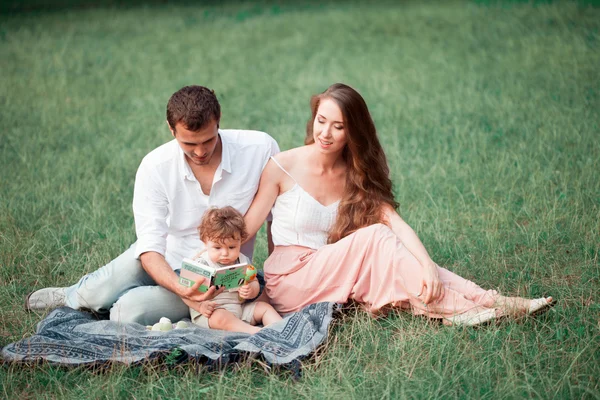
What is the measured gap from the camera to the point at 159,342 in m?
4.48

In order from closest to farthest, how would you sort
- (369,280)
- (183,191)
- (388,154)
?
(369,280) < (183,191) < (388,154)

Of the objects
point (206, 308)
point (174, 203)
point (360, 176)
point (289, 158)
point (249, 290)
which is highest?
point (289, 158)

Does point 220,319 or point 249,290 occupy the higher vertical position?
point 249,290

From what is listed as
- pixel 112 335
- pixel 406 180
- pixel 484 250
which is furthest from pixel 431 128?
pixel 112 335

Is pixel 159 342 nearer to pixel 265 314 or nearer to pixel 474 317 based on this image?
pixel 265 314

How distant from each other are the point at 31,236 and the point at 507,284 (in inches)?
162

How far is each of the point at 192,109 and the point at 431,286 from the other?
1910 millimetres

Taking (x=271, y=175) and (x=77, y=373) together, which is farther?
(x=271, y=175)

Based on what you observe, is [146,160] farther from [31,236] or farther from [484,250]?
[484,250]

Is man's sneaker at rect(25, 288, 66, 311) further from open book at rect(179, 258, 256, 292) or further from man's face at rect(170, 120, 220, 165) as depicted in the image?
man's face at rect(170, 120, 220, 165)

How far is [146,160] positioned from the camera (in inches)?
202

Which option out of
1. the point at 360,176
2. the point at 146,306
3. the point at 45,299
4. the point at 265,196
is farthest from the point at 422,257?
the point at 45,299

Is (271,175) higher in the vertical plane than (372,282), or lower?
higher

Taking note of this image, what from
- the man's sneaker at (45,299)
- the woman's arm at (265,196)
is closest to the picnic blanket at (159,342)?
the man's sneaker at (45,299)
